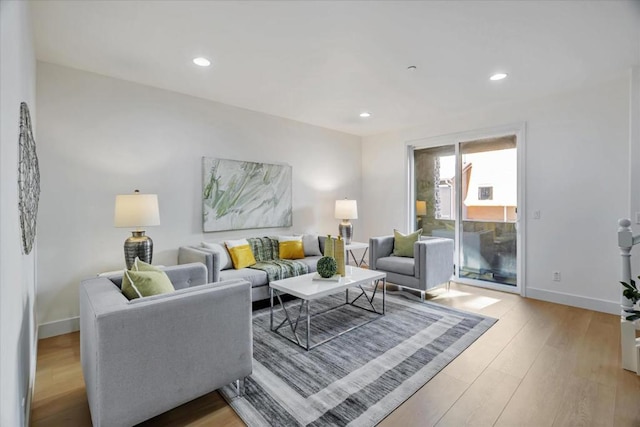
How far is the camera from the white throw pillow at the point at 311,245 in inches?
167

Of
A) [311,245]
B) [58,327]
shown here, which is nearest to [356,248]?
[311,245]

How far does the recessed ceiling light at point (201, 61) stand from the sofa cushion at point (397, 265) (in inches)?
119

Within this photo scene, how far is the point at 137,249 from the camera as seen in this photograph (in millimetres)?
2879

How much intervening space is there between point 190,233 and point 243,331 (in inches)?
85.8

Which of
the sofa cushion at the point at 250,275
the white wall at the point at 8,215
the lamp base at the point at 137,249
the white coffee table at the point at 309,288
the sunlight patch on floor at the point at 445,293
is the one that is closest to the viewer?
the white wall at the point at 8,215

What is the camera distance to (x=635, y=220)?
3014 mm

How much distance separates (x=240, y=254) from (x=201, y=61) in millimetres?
2034

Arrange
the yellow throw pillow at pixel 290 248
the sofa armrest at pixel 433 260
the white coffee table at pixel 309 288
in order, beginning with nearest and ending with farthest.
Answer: the white coffee table at pixel 309 288, the sofa armrest at pixel 433 260, the yellow throw pillow at pixel 290 248

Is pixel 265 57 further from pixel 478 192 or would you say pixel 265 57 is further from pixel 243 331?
pixel 478 192

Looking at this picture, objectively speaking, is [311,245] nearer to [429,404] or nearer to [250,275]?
[250,275]

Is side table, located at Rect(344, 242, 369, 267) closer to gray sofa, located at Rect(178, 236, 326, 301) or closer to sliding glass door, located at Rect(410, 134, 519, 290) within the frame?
sliding glass door, located at Rect(410, 134, 519, 290)

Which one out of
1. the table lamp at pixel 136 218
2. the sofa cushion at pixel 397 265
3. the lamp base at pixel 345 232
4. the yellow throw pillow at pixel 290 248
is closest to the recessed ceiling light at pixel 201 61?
the table lamp at pixel 136 218

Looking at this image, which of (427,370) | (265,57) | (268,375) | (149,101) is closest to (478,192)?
(427,370)

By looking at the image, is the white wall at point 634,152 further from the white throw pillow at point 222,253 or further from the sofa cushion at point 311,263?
the white throw pillow at point 222,253
